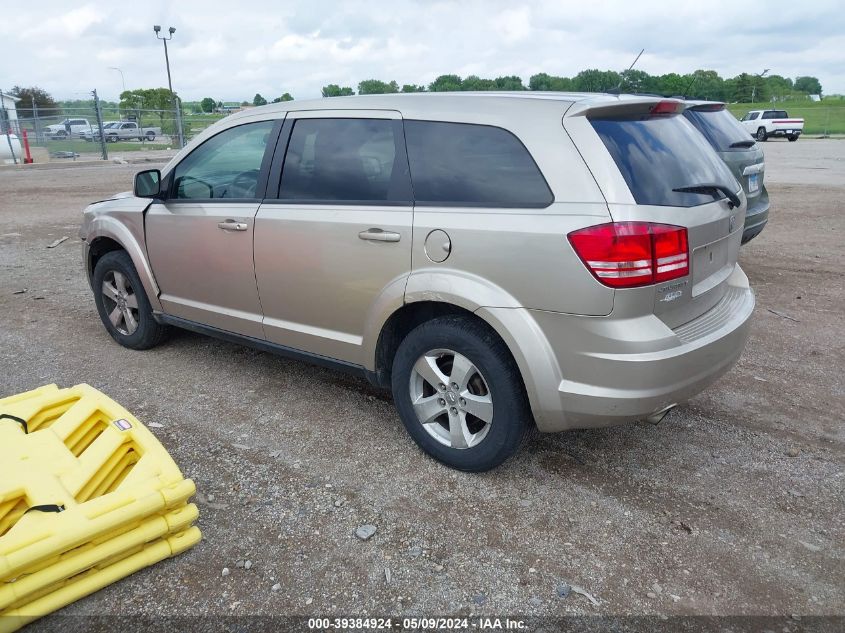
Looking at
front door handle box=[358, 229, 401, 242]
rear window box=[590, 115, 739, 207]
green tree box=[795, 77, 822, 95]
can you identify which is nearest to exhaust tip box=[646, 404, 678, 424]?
rear window box=[590, 115, 739, 207]

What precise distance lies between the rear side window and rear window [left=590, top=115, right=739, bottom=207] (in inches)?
13.7

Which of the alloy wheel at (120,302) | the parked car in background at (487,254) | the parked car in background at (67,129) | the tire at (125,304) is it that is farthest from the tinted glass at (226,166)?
the parked car in background at (67,129)

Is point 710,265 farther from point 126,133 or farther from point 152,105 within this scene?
point 152,105

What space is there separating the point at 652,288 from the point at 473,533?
1.29 m

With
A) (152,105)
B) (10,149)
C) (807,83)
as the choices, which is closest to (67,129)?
(10,149)

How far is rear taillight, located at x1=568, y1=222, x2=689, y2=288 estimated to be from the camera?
2727 millimetres

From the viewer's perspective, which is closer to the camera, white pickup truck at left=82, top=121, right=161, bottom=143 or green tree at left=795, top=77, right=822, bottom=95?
white pickup truck at left=82, top=121, right=161, bottom=143

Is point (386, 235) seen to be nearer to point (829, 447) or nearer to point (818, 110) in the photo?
point (829, 447)

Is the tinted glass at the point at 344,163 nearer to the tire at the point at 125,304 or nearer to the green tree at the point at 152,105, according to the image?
the tire at the point at 125,304

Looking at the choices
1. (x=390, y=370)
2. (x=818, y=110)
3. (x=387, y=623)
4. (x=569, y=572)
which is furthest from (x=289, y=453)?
(x=818, y=110)

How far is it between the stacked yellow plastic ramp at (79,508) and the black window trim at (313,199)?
1.46 m

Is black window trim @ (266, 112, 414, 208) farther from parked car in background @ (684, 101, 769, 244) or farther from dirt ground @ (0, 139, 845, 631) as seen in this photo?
parked car in background @ (684, 101, 769, 244)

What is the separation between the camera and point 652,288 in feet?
9.16

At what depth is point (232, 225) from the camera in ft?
13.3
